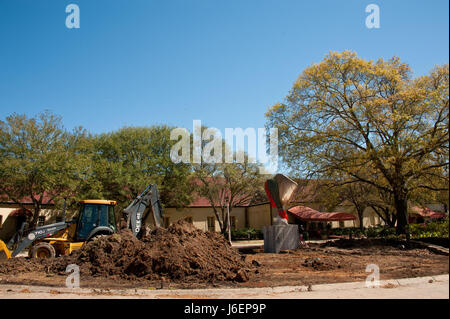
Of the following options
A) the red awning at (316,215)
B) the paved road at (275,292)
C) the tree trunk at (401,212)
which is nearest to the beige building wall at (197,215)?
the red awning at (316,215)

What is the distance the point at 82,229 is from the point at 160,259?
5.88 m

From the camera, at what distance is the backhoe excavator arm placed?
1383 centimetres

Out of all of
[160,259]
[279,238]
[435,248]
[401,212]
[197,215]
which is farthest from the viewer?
[197,215]

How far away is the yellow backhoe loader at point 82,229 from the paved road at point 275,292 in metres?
5.02

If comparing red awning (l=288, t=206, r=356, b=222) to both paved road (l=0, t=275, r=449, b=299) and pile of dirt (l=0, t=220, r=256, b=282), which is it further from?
paved road (l=0, t=275, r=449, b=299)

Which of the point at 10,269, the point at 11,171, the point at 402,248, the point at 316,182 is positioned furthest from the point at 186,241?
the point at 11,171

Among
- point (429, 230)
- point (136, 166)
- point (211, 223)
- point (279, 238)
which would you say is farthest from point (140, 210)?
point (211, 223)

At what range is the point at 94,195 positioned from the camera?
84.9 ft

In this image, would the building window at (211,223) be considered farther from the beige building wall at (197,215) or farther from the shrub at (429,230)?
the shrub at (429,230)

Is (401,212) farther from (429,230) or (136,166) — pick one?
(136,166)

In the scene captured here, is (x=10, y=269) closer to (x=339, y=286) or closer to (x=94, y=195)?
(x=339, y=286)

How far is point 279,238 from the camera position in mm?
18047

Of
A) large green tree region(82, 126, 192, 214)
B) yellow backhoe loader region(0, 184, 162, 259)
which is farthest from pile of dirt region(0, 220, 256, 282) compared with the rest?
large green tree region(82, 126, 192, 214)

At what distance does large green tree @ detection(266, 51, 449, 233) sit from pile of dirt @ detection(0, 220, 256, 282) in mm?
11661
